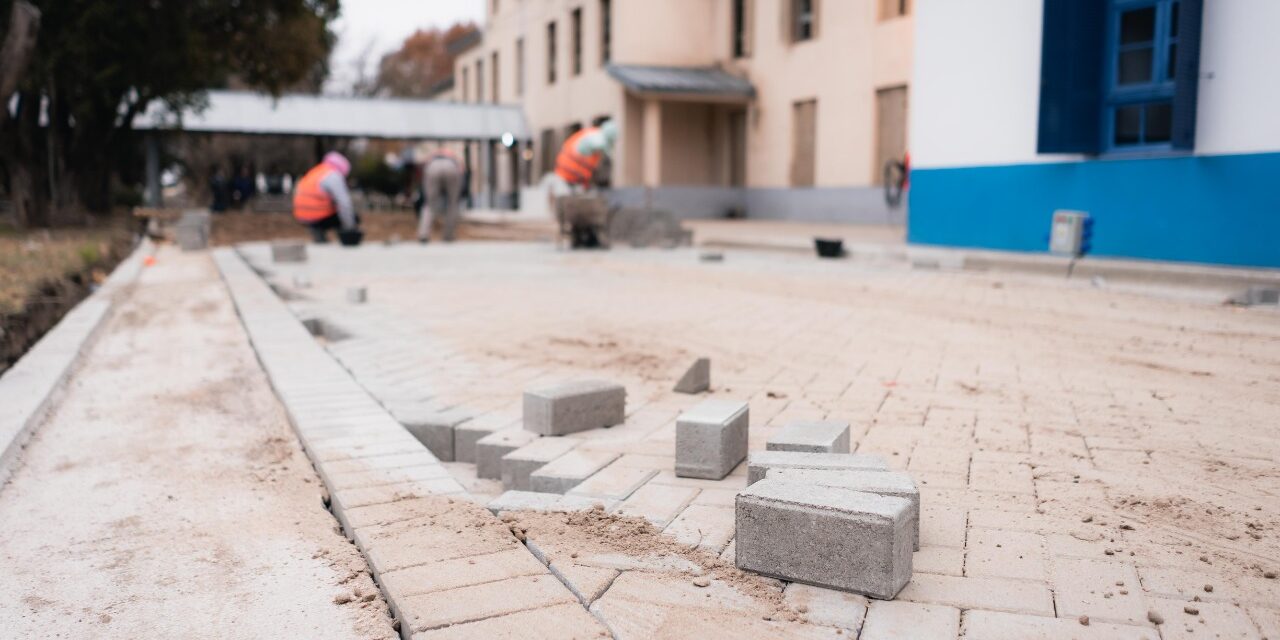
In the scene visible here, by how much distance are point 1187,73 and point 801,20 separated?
1578 cm

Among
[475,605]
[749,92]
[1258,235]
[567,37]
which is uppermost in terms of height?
[567,37]

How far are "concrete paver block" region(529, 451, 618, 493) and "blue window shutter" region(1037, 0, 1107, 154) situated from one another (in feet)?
27.6

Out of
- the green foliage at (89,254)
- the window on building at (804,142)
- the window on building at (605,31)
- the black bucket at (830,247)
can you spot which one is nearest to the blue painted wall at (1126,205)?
the black bucket at (830,247)

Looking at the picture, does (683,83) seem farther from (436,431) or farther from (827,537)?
(827,537)

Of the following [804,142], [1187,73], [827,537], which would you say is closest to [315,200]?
[804,142]

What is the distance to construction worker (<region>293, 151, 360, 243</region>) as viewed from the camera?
16422 millimetres

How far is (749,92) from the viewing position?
25.2m

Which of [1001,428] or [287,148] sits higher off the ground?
[287,148]

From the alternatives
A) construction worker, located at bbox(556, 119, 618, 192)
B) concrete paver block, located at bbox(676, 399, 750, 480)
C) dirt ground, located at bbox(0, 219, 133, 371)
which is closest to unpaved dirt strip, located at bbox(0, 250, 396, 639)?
concrete paver block, located at bbox(676, 399, 750, 480)

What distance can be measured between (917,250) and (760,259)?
6.63ft

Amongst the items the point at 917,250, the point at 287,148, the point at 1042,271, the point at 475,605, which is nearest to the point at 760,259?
the point at 917,250

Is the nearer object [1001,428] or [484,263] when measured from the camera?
[1001,428]

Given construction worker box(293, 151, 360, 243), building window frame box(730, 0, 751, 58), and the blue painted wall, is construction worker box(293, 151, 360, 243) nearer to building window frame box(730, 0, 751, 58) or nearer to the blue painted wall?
the blue painted wall

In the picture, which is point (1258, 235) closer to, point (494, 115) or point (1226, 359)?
point (1226, 359)
